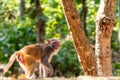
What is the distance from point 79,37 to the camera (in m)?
5.12

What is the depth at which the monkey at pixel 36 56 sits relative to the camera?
711 centimetres

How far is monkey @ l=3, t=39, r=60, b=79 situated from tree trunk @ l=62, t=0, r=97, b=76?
6.51 feet

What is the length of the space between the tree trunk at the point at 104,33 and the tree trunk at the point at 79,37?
A: 16cm

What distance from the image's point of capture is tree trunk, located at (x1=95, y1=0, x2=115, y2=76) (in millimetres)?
5117

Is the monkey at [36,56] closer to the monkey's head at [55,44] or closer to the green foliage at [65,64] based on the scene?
the monkey's head at [55,44]

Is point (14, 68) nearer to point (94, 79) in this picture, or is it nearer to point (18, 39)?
point (18, 39)

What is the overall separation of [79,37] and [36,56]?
2.43 meters

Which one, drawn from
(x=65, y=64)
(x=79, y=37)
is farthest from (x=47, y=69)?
(x=65, y=64)

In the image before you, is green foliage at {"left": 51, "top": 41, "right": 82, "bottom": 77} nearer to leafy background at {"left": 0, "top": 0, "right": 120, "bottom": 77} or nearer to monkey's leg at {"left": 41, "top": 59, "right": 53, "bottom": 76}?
leafy background at {"left": 0, "top": 0, "right": 120, "bottom": 77}

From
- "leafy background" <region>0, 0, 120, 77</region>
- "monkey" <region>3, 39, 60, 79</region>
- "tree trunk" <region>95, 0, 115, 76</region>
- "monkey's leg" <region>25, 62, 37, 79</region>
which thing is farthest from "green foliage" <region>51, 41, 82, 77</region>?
"tree trunk" <region>95, 0, 115, 76</region>

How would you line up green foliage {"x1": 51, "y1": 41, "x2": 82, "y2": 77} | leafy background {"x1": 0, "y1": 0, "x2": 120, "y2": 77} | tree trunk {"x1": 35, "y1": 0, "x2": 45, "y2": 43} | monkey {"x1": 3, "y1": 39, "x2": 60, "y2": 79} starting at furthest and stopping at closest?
green foliage {"x1": 51, "y1": 41, "x2": 82, "y2": 77}
leafy background {"x1": 0, "y1": 0, "x2": 120, "y2": 77}
tree trunk {"x1": 35, "y1": 0, "x2": 45, "y2": 43}
monkey {"x1": 3, "y1": 39, "x2": 60, "y2": 79}

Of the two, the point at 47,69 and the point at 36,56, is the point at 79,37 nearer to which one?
the point at 47,69

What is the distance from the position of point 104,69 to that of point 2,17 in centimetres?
763

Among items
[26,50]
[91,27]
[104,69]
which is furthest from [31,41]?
[104,69]
